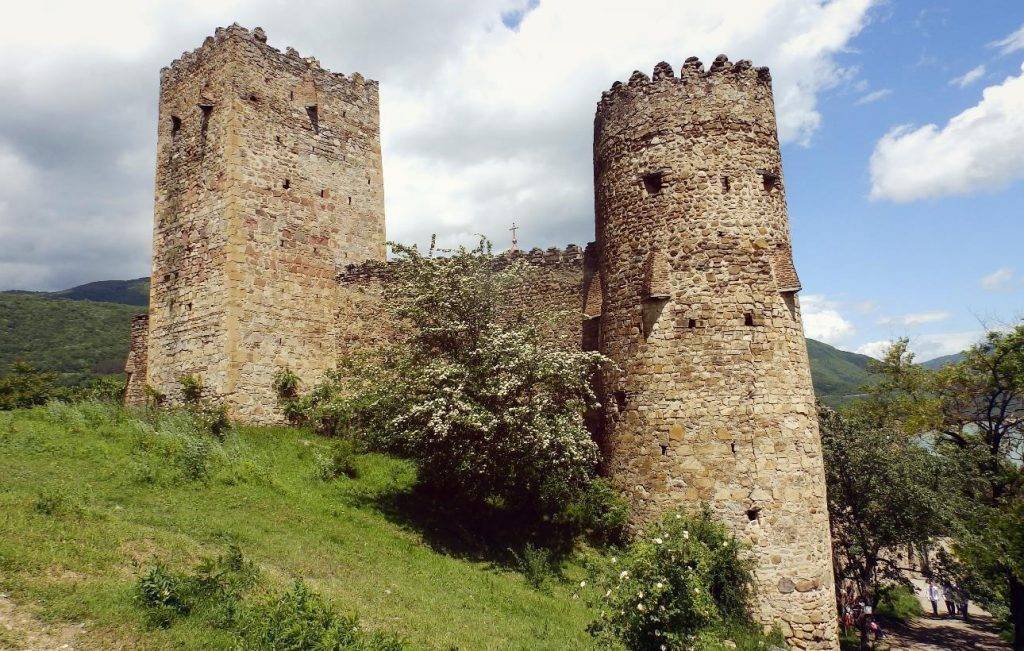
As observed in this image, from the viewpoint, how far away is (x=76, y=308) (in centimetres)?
8388

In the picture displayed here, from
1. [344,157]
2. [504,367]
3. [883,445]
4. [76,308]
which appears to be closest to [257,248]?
[344,157]

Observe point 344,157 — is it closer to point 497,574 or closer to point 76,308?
point 497,574

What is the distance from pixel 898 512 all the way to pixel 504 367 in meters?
14.0

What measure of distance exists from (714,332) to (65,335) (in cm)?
8356

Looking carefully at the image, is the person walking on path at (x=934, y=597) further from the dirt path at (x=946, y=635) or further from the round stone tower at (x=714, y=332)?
the round stone tower at (x=714, y=332)

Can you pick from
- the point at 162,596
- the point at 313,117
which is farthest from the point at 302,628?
the point at 313,117

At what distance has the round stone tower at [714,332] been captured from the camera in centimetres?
1228

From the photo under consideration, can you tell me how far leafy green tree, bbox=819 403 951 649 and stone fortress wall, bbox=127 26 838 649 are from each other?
7655 mm

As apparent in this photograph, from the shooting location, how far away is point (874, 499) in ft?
62.6

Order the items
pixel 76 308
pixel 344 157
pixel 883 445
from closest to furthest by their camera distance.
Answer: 1. pixel 883 445
2. pixel 344 157
3. pixel 76 308

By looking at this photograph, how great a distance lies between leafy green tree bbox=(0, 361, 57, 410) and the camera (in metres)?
26.5

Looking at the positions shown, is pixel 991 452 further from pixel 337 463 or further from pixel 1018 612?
pixel 337 463

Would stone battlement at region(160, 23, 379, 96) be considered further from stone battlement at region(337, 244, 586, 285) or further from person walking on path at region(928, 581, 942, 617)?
person walking on path at region(928, 581, 942, 617)

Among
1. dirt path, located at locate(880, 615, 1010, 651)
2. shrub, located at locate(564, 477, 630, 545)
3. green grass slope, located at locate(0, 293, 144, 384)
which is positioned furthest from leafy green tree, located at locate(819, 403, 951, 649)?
green grass slope, located at locate(0, 293, 144, 384)
